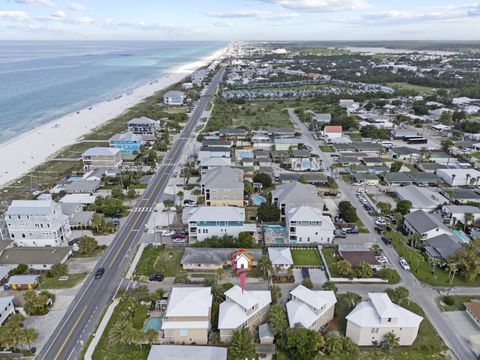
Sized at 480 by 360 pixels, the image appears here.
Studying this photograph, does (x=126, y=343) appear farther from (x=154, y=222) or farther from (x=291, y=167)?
(x=291, y=167)

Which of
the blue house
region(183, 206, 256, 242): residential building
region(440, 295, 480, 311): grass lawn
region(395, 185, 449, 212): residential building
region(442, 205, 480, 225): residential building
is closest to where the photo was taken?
region(440, 295, 480, 311): grass lawn

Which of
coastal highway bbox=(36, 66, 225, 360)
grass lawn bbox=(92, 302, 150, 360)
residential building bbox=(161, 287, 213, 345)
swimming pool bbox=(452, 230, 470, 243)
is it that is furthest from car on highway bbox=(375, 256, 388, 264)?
coastal highway bbox=(36, 66, 225, 360)

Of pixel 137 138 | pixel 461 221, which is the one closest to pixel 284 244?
pixel 461 221

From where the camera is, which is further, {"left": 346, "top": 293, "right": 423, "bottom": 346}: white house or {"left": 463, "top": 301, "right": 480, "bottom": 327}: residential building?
{"left": 463, "top": 301, "right": 480, "bottom": 327}: residential building

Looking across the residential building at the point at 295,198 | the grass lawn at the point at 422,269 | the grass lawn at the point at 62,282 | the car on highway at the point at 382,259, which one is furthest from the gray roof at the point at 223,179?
the grass lawn at the point at 422,269

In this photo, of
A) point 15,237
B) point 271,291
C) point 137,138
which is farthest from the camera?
point 137,138

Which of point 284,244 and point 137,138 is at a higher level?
point 137,138

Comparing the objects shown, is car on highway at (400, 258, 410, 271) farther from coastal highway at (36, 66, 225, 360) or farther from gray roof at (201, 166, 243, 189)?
coastal highway at (36, 66, 225, 360)
